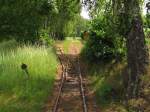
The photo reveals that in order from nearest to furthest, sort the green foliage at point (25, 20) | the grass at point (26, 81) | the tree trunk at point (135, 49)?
the grass at point (26, 81) → the tree trunk at point (135, 49) → the green foliage at point (25, 20)

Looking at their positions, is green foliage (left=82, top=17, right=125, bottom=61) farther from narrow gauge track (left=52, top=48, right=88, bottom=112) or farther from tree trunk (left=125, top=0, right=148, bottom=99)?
tree trunk (left=125, top=0, right=148, bottom=99)

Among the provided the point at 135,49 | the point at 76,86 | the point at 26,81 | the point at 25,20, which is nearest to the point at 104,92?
the point at 135,49

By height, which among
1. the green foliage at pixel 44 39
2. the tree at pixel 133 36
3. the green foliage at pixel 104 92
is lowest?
the green foliage at pixel 104 92

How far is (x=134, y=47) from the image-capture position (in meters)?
16.9

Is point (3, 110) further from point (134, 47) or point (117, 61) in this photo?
point (117, 61)

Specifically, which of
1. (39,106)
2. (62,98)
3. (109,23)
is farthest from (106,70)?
(39,106)

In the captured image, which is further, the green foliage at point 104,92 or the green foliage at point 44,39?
the green foliage at point 44,39

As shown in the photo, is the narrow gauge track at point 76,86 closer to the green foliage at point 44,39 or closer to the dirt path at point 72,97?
the dirt path at point 72,97

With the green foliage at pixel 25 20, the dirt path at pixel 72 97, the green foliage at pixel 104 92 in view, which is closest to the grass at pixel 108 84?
the green foliage at pixel 104 92

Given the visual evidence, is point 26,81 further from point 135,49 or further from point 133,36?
point 133,36

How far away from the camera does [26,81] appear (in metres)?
18.2

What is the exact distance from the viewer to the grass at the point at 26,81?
49.6 feet

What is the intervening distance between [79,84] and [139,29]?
446 cm

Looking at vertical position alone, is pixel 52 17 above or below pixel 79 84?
above
